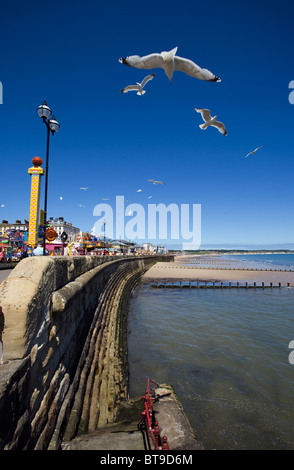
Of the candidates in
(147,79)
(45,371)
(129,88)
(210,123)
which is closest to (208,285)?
(210,123)

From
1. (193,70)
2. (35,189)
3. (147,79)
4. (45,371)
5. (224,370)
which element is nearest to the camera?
(45,371)

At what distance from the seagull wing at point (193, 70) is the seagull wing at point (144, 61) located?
506 mm

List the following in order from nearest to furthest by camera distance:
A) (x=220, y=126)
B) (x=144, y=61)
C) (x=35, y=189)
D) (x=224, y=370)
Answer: (x=144, y=61) < (x=224, y=370) < (x=220, y=126) < (x=35, y=189)

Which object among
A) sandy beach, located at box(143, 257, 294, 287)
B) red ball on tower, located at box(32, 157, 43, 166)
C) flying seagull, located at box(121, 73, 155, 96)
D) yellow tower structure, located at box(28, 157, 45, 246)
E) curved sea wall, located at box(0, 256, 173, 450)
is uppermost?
red ball on tower, located at box(32, 157, 43, 166)

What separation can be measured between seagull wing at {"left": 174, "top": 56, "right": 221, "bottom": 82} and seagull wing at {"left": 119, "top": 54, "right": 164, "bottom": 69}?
0.51 meters

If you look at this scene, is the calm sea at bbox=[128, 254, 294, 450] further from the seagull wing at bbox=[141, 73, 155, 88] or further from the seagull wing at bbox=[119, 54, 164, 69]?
the seagull wing at bbox=[141, 73, 155, 88]

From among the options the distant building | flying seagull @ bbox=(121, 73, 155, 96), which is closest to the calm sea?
flying seagull @ bbox=(121, 73, 155, 96)

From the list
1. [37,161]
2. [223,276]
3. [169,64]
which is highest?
[37,161]

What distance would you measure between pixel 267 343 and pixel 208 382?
17.0 feet

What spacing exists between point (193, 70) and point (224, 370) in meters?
10.3

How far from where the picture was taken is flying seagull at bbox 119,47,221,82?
6.48 m

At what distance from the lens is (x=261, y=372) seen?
839cm

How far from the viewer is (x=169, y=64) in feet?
22.0

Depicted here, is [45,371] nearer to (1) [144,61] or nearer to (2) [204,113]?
(1) [144,61]
